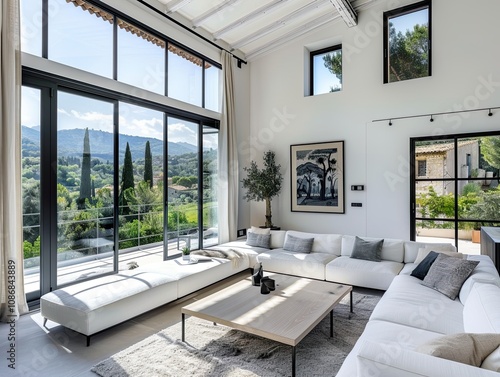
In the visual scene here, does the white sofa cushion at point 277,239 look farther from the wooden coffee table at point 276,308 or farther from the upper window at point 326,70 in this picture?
the upper window at point 326,70

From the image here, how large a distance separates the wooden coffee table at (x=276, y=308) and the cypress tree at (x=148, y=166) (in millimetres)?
2332

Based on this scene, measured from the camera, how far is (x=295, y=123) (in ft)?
21.0

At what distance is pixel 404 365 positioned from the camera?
4.33 ft

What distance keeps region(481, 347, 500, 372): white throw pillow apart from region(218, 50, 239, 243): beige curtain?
4.88 metres

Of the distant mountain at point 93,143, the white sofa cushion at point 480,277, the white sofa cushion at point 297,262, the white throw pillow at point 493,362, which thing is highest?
the distant mountain at point 93,143

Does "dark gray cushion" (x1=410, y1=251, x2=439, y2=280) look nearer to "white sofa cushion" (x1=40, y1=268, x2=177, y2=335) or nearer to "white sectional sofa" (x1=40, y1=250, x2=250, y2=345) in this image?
"white sectional sofa" (x1=40, y1=250, x2=250, y2=345)

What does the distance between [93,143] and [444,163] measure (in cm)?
535

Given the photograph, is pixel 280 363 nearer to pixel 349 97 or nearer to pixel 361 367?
pixel 361 367

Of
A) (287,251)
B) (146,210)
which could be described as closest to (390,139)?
(287,251)

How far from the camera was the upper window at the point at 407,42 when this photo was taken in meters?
5.20

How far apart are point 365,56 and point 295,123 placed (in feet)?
5.80

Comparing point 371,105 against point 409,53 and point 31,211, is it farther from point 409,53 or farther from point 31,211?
point 31,211

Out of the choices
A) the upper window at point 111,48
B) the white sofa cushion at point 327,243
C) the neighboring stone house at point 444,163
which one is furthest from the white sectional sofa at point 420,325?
the upper window at point 111,48

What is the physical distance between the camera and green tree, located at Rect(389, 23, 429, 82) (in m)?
5.21
